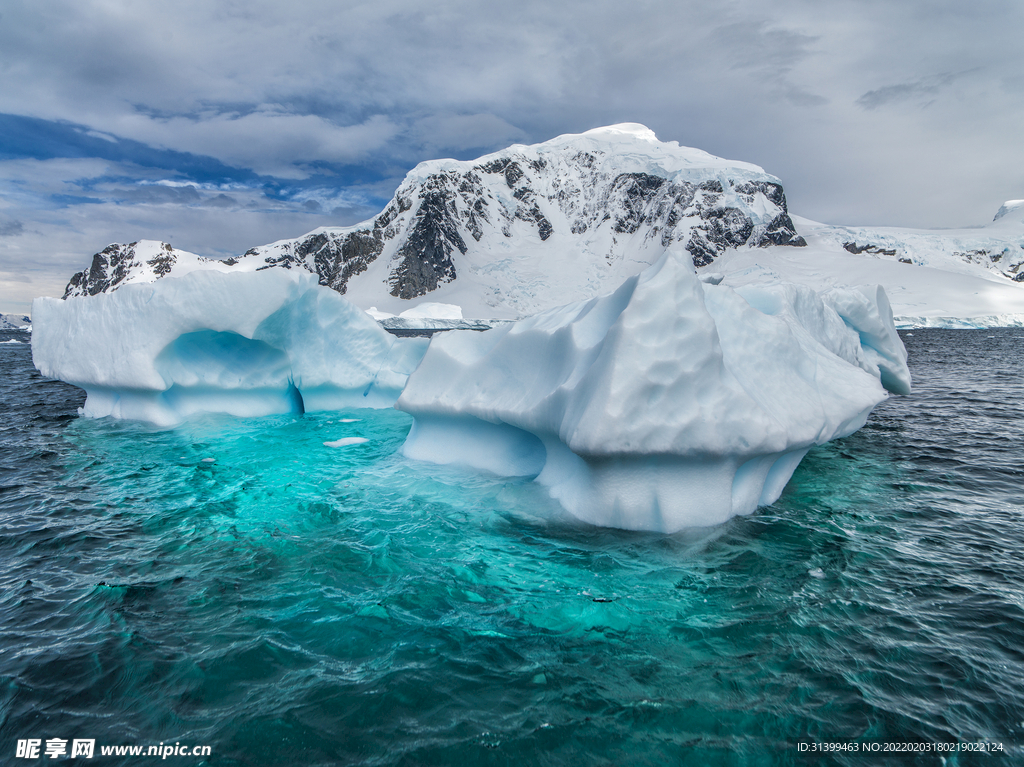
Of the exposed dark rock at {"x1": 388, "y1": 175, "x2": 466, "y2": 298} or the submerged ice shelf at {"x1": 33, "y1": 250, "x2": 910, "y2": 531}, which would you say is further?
the exposed dark rock at {"x1": 388, "y1": 175, "x2": 466, "y2": 298}

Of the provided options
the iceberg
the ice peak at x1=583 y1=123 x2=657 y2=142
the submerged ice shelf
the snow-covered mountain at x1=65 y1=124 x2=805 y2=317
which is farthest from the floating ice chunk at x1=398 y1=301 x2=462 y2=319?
the ice peak at x1=583 y1=123 x2=657 y2=142

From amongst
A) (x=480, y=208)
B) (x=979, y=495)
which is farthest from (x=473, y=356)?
(x=480, y=208)

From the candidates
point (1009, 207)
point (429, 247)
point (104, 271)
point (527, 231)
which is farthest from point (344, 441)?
point (1009, 207)

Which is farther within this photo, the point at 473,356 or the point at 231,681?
the point at 473,356

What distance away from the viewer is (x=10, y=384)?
19875 millimetres

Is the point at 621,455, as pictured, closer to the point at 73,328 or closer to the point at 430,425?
the point at 430,425

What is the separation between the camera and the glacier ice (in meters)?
10.7

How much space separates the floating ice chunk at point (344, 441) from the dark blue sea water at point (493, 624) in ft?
7.08

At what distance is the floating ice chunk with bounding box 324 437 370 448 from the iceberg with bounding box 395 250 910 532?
208cm

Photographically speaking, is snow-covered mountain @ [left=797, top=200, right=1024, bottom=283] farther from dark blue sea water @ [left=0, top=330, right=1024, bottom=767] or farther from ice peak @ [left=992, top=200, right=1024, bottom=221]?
dark blue sea water @ [left=0, top=330, right=1024, bottom=767]

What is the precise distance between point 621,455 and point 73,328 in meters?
13.3

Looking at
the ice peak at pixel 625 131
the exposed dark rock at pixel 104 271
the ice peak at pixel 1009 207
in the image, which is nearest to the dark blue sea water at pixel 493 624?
the exposed dark rock at pixel 104 271

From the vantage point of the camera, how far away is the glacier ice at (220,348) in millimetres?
10680

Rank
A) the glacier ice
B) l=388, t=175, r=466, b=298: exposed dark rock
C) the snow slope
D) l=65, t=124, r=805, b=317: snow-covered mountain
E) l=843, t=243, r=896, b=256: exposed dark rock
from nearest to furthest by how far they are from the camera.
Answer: the glacier ice, the snow slope, l=843, t=243, r=896, b=256: exposed dark rock, l=65, t=124, r=805, b=317: snow-covered mountain, l=388, t=175, r=466, b=298: exposed dark rock
